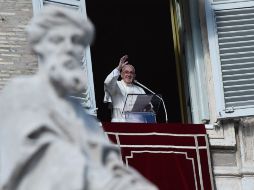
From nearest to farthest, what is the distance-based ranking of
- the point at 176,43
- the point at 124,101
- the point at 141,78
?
1. the point at 124,101
2. the point at 176,43
3. the point at 141,78

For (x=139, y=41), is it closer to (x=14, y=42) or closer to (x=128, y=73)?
(x=128, y=73)

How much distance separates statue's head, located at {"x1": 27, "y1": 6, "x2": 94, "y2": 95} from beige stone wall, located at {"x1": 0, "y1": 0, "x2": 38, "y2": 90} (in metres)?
8.94

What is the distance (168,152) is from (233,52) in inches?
50.6

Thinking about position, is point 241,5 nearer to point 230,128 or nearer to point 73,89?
point 230,128

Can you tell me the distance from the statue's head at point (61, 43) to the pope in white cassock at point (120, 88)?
9.62 m

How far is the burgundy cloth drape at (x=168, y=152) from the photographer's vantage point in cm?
1648

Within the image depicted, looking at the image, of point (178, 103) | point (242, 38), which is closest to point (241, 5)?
point (242, 38)

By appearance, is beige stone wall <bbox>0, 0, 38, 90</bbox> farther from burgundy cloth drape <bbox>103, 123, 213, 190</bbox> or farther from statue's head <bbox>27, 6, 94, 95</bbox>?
statue's head <bbox>27, 6, 94, 95</bbox>

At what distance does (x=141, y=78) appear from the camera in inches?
818

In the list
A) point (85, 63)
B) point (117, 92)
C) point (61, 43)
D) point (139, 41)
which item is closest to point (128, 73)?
point (117, 92)

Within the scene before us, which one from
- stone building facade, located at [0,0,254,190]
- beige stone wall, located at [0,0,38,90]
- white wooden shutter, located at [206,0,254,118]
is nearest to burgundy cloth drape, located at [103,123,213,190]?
stone building facade, located at [0,0,254,190]

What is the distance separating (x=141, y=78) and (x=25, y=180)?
13.9 metres

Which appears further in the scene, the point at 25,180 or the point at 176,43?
the point at 176,43

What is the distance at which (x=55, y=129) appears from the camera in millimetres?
6957
